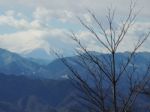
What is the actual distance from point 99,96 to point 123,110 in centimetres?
93

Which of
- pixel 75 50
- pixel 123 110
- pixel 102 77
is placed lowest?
pixel 123 110

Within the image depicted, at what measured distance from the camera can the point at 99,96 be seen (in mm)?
13617

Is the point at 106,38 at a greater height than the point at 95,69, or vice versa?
the point at 106,38

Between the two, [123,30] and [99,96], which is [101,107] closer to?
[99,96]

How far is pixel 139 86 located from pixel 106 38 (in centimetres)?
187

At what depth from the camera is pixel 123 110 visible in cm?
1317

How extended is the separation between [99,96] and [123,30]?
2327 mm

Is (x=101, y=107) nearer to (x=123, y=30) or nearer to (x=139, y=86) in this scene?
(x=139, y=86)

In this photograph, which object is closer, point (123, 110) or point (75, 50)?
point (123, 110)

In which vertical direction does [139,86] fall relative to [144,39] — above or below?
below

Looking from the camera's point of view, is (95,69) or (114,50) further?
(95,69)

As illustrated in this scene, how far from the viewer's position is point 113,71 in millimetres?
13430

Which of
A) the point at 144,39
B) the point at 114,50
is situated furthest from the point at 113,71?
the point at 144,39

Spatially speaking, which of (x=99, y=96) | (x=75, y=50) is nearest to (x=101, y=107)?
(x=99, y=96)
